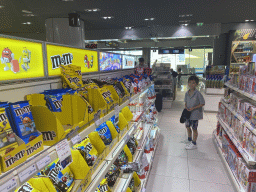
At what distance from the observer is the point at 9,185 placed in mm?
628

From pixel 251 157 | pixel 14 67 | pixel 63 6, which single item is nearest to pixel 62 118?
pixel 14 67

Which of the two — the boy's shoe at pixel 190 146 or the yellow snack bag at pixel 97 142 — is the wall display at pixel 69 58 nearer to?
the yellow snack bag at pixel 97 142

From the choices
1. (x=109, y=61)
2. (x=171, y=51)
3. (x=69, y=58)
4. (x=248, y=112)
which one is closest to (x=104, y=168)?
(x=69, y=58)

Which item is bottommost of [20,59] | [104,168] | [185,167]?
[185,167]

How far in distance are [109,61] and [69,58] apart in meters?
1.05

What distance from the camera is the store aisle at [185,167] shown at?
2895mm

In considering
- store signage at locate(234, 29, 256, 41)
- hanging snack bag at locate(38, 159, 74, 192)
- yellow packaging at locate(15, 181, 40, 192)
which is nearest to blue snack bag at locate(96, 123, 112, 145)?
hanging snack bag at locate(38, 159, 74, 192)

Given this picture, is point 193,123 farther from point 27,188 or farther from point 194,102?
point 27,188

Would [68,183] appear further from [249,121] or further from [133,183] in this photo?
[249,121]

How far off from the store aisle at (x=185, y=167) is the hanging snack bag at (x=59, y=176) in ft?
6.37

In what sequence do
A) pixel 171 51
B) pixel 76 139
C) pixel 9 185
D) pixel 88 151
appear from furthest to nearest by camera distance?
pixel 171 51, pixel 88 151, pixel 76 139, pixel 9 185

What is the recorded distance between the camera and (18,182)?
66cm

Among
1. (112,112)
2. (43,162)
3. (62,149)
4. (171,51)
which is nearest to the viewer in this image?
(43,162)

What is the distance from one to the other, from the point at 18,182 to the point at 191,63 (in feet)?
57.6
